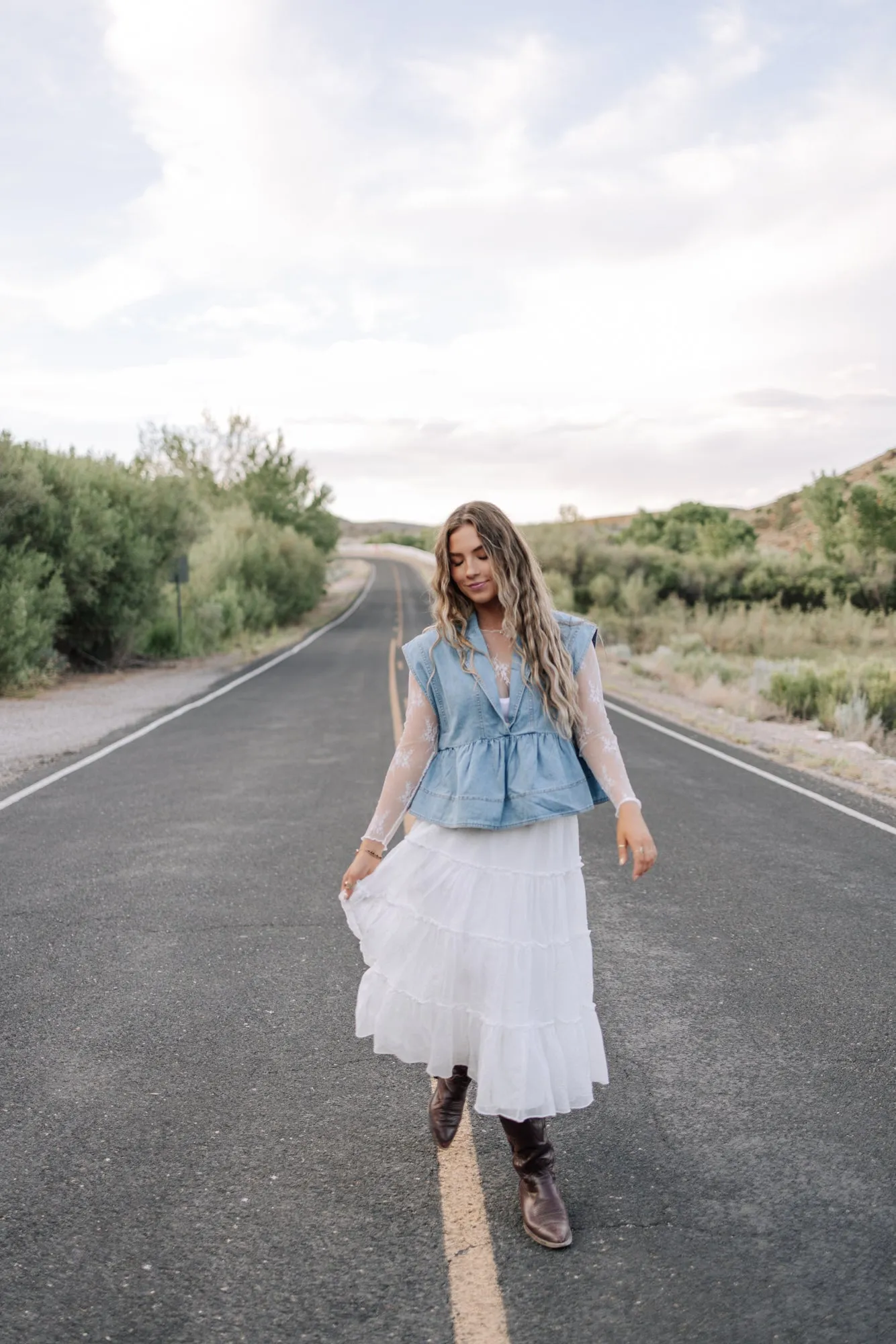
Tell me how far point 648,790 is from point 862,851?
2.51m

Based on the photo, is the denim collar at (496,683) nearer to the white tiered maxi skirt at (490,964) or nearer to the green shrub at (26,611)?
the white tiered maxi skirt at (490,964)

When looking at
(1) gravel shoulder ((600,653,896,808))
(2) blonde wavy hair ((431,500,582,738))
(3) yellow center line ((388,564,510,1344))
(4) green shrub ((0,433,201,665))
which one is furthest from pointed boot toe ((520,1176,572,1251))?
(4) green shrub ((0,433,201,665))

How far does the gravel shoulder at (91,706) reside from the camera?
41.4 feet

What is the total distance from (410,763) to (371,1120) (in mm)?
1291

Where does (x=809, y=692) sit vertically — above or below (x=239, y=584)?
below

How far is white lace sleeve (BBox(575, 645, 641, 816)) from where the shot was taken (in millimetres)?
3223

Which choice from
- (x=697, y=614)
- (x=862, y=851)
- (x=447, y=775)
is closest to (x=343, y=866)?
(x=862, y=851)

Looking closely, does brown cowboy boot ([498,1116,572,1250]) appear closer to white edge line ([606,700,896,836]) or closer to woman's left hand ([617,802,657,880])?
woman's left hand ([617,802,657,880])

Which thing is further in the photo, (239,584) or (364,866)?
(239,584)

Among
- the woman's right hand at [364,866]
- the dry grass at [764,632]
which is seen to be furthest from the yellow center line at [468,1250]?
the dry grass at [764,632]

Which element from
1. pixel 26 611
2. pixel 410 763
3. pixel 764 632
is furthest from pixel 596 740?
pixel 764 632

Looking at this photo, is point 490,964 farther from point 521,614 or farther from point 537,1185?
point 521,614

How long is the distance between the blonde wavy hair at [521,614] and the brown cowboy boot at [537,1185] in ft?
3.64

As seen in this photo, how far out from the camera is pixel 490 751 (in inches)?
126
